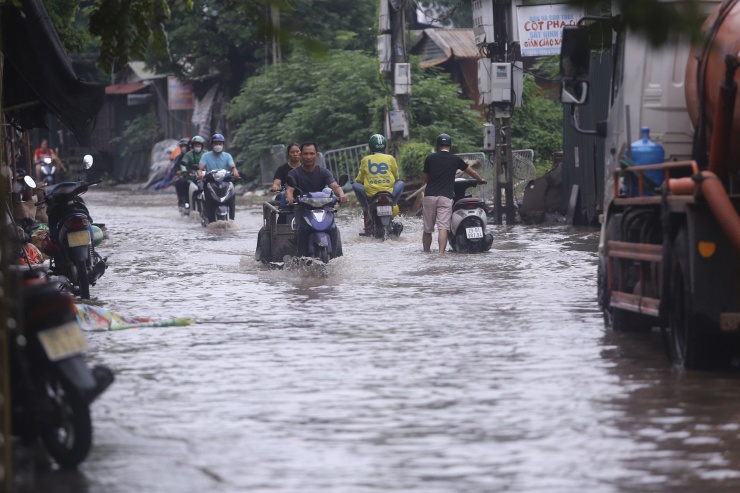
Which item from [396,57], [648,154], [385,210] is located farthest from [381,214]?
[648,154]

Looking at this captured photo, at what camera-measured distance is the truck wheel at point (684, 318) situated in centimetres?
820

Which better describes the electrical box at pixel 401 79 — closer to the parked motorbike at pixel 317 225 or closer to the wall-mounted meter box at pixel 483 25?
the wall-mounted meter box at pixel 483 25

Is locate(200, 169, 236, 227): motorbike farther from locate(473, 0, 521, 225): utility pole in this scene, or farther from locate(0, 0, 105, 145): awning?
locate(0, 0, 105, 145): awning

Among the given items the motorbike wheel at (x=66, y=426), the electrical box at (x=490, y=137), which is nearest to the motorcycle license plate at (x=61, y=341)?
the motorbike wheel at (x=66, y=426)

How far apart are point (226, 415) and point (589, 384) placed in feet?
7.18

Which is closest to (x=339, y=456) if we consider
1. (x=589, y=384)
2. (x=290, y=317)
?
(x=589, y=384)

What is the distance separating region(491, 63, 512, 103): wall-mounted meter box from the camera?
24.9m

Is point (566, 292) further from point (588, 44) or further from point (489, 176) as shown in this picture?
point (489, 176)

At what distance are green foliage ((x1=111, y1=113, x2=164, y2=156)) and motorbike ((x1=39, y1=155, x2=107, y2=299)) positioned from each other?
150 ft

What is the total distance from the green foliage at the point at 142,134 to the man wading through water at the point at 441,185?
4130 centimetres

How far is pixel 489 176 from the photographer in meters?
29.4

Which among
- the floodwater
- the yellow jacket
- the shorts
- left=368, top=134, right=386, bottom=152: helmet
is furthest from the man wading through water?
the floodwater

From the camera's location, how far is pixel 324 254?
50.5 ft

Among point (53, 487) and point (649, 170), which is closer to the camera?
point (53, 487)
